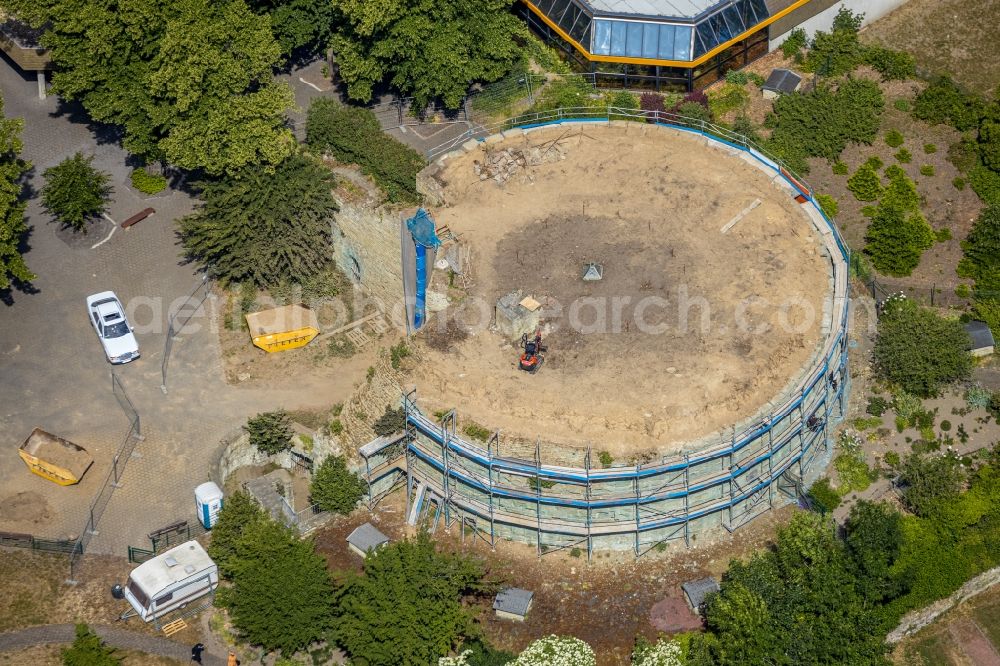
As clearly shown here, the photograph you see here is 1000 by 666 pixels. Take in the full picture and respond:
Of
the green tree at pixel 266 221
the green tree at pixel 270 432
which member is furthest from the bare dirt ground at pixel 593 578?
the green tree at pixel 266 221

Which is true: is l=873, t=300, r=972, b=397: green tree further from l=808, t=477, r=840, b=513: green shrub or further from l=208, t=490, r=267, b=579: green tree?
l=208, t=490, r=267, b=579: green tree

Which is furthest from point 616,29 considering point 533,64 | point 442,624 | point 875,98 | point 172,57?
point 442,624

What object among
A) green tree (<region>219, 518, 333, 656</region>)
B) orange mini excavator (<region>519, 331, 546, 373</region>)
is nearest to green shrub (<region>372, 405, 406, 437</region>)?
orange mini excavator (<region>519, 331, 546, 373</region>)

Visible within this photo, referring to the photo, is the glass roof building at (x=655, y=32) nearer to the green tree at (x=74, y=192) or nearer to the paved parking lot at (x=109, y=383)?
the paved parking lot at (x=109, y=383)

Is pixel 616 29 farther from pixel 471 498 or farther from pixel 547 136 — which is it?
pixel 471 498

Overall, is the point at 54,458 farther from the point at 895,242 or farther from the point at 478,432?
the point at 895,242

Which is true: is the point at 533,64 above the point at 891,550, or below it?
above
